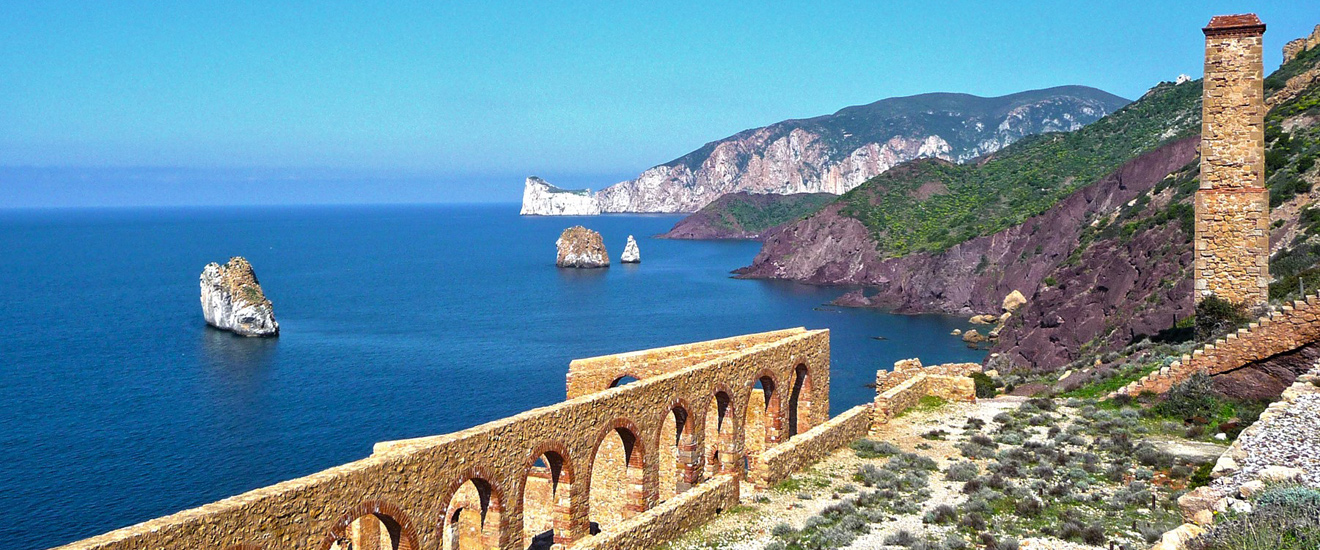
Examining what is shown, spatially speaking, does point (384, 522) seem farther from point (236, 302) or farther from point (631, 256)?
point (631, 256)

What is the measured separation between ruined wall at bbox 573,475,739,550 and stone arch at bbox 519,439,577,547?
2.50 m

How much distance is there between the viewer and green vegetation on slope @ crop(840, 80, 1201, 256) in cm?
10200

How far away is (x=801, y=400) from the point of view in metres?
26.1

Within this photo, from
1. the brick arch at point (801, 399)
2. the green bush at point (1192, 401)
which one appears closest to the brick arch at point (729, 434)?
the brick arch at point (801, 399)

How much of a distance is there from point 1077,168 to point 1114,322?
67.6m

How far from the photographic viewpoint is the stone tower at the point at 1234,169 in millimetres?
24578

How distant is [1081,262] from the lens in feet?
206

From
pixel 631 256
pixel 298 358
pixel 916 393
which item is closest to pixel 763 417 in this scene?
pixel 916 393

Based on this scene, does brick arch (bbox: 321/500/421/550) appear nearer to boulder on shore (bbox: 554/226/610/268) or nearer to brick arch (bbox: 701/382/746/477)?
brick arch (bbox: 701/382/746/477)

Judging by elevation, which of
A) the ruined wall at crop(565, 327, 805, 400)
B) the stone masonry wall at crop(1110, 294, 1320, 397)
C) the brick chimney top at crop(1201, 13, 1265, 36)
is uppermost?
the brick chimney top at crop(1201, 13, 1265, 36)

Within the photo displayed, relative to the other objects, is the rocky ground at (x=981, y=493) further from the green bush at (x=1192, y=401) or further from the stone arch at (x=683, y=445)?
the stone arch at (x=683, y=445)

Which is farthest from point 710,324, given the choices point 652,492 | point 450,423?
point 652,492

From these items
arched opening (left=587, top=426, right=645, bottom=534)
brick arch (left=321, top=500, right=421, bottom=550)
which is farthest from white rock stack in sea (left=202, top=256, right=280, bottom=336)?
brick arch (left=321, top=500, right=421, bottom=550)

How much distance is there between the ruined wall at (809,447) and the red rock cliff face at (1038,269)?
73.8 ft
